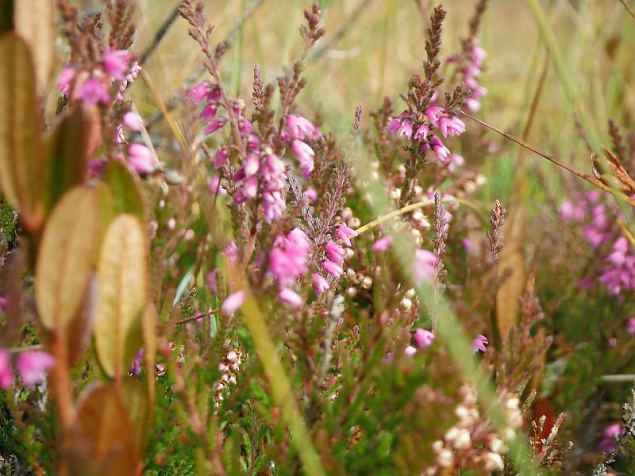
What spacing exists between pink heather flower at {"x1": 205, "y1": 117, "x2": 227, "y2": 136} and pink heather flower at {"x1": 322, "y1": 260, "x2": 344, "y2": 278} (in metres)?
0.30

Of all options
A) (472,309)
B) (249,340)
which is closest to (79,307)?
(249,340)

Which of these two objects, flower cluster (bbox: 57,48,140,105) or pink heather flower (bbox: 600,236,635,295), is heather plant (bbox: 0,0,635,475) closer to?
flower cluster (bbox: 57,48,140,105)

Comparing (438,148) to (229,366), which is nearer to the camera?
(229,366)

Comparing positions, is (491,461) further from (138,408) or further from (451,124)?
(451,124)

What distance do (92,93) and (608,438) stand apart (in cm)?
151

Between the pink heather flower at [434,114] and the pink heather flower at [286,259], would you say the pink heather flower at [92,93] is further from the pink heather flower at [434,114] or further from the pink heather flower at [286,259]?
the pink heather flower at [434,114]

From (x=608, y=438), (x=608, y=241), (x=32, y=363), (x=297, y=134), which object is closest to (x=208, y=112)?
(x=297, y=134)

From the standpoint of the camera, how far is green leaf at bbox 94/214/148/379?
33.6 inches

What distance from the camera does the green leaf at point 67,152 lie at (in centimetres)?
81

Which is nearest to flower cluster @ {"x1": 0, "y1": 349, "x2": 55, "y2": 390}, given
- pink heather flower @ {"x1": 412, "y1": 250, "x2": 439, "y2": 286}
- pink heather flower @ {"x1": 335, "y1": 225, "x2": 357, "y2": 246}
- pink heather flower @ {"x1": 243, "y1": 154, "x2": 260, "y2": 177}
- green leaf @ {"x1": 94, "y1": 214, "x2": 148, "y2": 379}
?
green leaf @ {"x1": 94, "y1": 214, "x2": 148, "y2": 379}

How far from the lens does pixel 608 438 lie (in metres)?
1.75

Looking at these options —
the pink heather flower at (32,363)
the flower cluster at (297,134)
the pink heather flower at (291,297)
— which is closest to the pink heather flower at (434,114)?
the flower cluster at (297,134)

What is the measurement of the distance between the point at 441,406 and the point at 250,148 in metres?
0.53

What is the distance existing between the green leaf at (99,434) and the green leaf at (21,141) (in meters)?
0.22
